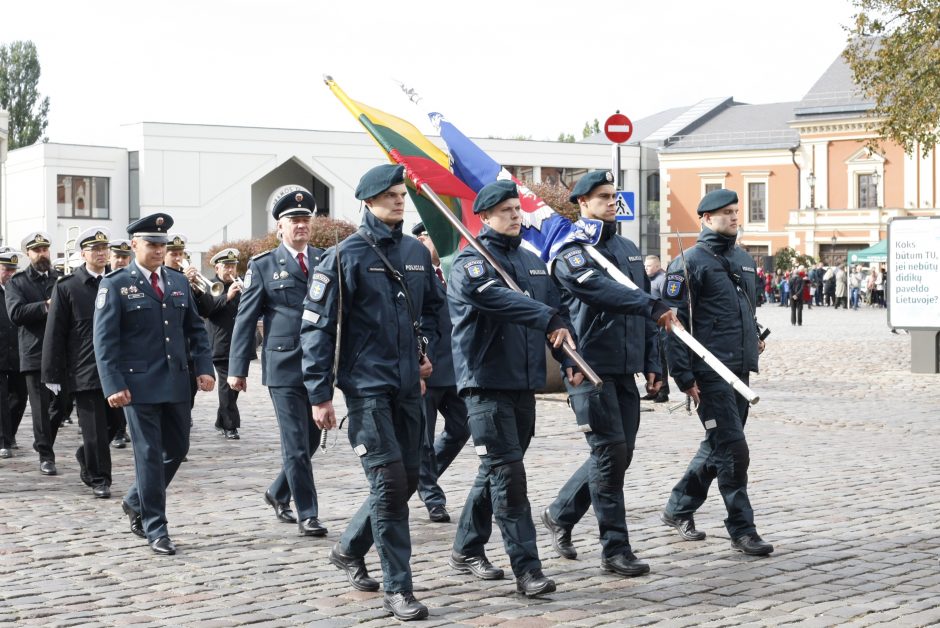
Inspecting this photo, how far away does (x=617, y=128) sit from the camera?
51.6 ft

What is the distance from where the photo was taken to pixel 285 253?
853 cm

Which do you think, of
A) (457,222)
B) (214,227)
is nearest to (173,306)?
(457,222)

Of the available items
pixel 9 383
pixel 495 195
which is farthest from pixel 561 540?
pixel 9 383

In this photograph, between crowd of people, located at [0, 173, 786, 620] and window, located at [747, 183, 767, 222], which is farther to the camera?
window, located at [747, 183, 767, 222]

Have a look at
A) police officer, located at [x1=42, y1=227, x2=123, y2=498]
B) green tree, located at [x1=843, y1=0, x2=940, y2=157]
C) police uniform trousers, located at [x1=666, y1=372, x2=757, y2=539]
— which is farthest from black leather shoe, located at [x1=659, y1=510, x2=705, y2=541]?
green tree, located at [x1=843, y1=0, x2=940, y2=157]

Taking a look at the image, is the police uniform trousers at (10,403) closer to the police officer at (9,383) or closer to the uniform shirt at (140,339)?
the police officer at (9,383)

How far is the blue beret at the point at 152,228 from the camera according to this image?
26.5ft

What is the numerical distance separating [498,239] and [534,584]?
1727 millimetres

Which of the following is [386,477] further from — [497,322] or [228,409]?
[228,409]

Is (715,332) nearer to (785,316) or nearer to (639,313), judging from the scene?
(639,313)

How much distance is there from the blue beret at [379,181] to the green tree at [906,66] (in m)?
18.5

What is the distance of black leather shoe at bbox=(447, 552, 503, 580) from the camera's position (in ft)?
22.1

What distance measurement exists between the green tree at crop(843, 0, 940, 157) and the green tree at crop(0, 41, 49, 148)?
66.7 metres

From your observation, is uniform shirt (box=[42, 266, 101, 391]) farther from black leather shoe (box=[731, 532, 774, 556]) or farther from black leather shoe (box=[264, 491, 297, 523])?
black leather shoe (box=[731, 532, 774, 556])
